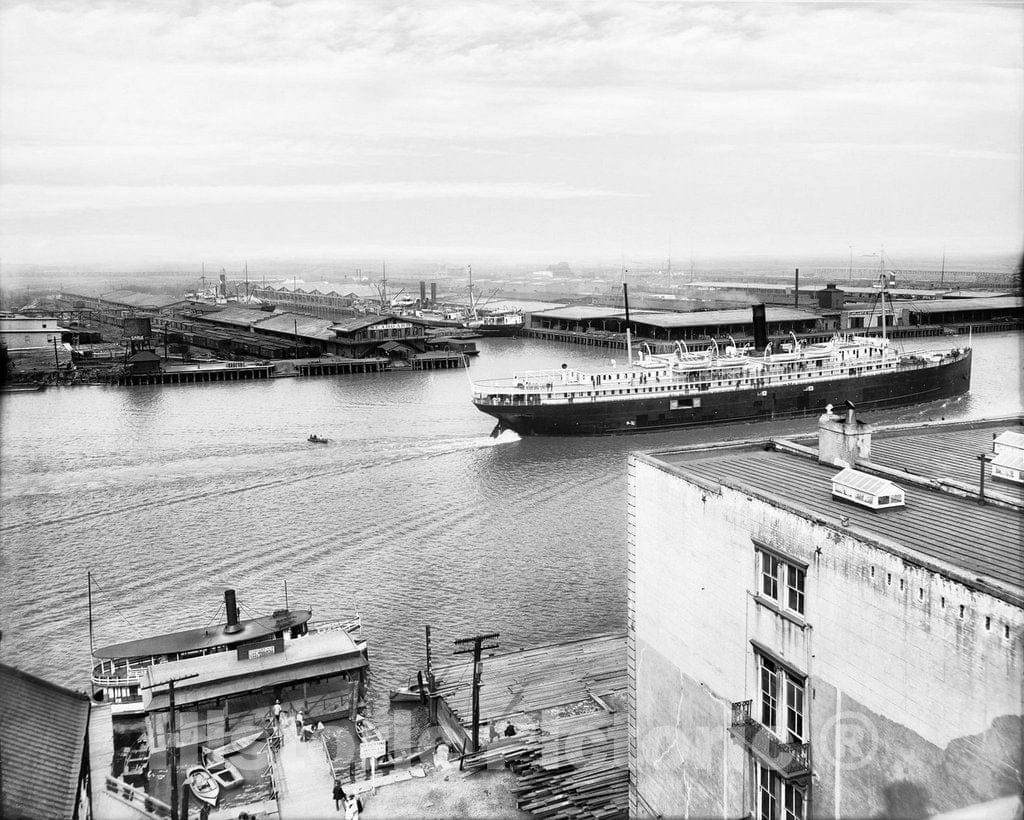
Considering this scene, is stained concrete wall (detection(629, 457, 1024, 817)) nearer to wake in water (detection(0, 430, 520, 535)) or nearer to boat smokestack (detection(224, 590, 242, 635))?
boat smokestack (detection(224, 590, 242, 635))

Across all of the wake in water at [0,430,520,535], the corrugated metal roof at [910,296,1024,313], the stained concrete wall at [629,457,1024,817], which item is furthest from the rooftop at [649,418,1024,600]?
the corrugated metal roof at [910,296,1024,313]

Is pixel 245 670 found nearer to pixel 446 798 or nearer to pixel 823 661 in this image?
pixel 446 798

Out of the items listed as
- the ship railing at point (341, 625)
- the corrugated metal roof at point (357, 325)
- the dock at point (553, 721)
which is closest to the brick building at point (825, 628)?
the dock at point (553, 721)

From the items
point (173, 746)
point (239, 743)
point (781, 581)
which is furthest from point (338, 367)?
point (781, 581)

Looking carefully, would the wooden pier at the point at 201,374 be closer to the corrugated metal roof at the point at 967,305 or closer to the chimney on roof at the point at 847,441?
the chimney on roof at the point at 847,441

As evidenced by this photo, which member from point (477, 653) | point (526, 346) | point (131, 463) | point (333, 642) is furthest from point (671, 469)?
point (526, 346)

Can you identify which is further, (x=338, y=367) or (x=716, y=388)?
(x=338, y=367)
